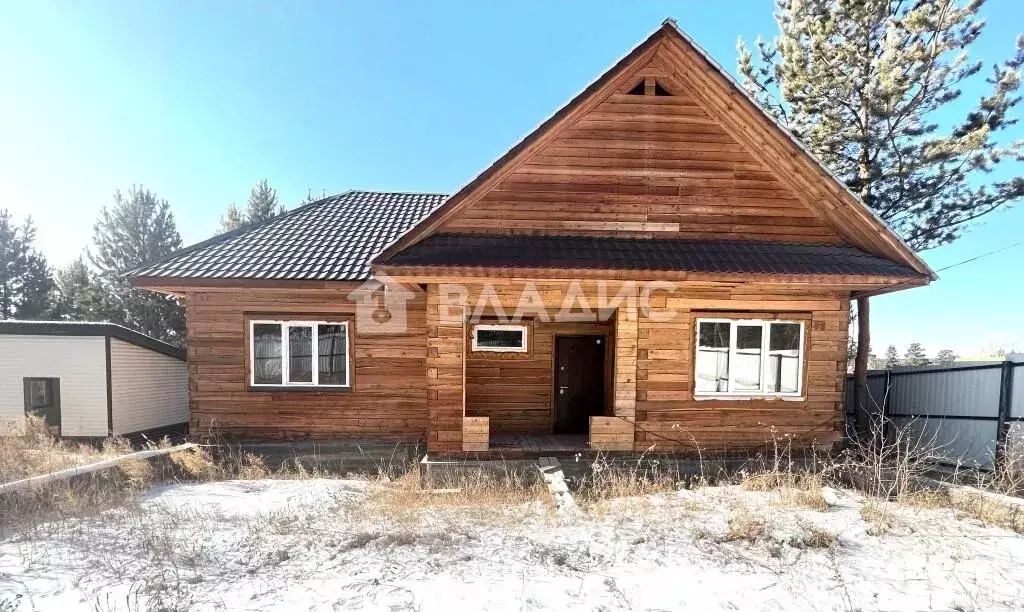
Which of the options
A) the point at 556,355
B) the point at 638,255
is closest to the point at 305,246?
the point at 556,355

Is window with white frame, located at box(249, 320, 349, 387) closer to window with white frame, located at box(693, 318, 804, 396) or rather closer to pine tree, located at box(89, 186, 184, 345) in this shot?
window with white frame, located at box(693, 318, 804, 396)

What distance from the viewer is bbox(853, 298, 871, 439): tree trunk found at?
966cm

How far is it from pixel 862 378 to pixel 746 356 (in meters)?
5.07

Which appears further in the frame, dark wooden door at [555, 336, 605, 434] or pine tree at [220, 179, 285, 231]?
pine tree at [220, 179, 285, 231]

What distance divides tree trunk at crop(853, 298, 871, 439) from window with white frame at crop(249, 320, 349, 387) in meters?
11.4

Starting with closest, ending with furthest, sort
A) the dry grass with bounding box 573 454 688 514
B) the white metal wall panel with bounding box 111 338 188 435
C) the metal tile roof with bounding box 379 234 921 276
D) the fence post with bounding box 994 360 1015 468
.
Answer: the dry grass with bounding box 573 454 688 514
the metal tile roof with bounding box 379 234 921 276
the fence post with bounding box 994 360 1015 468
the white metal wall panel with bounding box 111 338 188 435

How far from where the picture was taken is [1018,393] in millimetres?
6676

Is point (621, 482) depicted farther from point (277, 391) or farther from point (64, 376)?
point (64, 376)

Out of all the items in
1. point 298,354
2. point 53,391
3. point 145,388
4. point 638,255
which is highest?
point 638,255

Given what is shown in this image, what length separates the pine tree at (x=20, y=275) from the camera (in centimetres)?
2609

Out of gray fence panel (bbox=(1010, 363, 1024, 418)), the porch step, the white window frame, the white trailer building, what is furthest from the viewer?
the white trailer building

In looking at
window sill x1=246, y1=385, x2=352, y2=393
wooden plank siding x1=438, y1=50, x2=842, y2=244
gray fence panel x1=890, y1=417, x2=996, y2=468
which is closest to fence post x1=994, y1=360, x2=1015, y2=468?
gray fence panel x1=890, y1=417, x2=996, y2=468

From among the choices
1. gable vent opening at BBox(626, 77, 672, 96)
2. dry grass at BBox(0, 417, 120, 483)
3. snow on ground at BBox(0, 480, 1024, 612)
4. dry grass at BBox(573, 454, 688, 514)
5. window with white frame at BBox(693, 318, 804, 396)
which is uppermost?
gable vent opening at BBox(626, 77, 672, 96)

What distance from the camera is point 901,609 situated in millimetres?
3088
